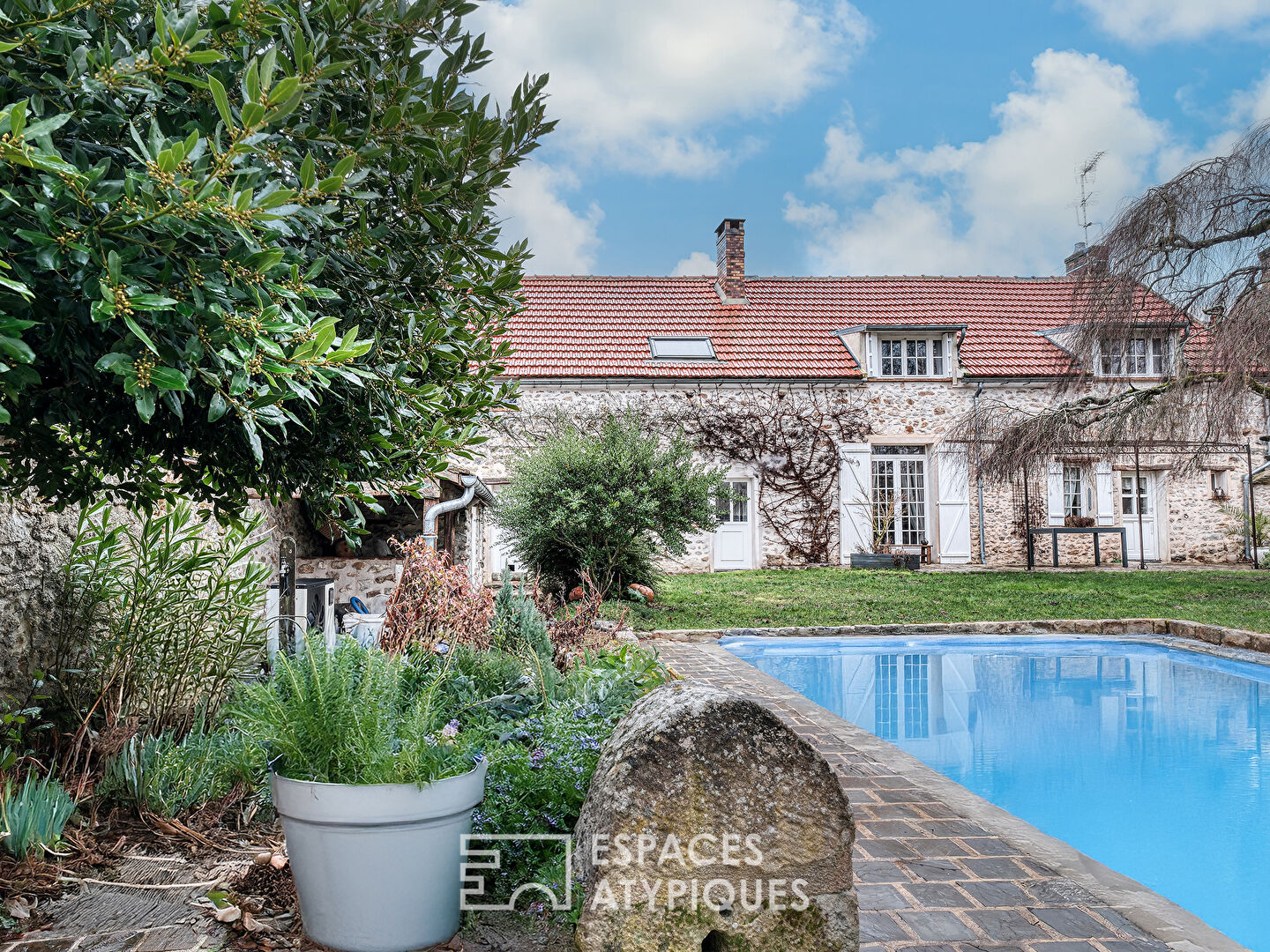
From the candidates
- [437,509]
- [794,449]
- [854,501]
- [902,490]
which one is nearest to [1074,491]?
[902,490]

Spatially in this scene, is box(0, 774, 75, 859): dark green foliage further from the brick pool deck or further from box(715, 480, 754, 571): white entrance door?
box(715, 480, 754, 571): white entrance door

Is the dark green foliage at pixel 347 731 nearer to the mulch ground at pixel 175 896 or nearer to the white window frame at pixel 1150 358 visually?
the mulch ground at pixel 175 896

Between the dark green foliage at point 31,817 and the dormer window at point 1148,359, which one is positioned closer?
the dark green foliage at point 31,817

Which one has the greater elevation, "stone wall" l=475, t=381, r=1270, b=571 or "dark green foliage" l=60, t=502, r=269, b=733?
"stone wall" l=475, t=381, r=1270, b=571

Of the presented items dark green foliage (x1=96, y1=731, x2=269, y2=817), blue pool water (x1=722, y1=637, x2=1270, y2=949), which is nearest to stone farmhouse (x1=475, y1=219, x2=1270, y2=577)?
blue pool water (x1=722, y1=637, x2=1270, y2=949)

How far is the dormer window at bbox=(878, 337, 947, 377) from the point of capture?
16.9 m

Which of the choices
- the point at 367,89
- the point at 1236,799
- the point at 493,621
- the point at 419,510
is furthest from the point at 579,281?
the point at 367,89

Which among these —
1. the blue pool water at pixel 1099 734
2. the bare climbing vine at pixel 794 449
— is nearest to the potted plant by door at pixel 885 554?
the bare climbing vine at pixel 794 449

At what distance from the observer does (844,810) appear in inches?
88.9

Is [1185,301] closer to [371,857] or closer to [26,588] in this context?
[371,857]

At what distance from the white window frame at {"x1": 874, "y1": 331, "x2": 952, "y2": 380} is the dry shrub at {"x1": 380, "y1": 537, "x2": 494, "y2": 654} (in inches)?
510

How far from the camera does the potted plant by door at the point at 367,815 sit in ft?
7.27

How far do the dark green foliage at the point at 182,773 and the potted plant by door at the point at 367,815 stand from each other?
614mm

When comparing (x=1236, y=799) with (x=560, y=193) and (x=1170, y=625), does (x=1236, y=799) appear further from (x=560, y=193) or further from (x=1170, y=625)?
(x=560, y=193)
